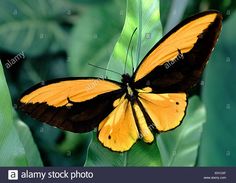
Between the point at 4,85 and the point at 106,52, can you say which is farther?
the point at 106,52

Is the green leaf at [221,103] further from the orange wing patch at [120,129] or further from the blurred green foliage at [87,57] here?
the orange wing patch at [120,129]

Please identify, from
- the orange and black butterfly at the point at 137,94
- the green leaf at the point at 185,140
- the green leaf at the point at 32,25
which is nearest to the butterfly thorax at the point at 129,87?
the orange and black butterfly at the point at 137,94

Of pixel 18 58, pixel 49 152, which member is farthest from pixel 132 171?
pixel 18 58

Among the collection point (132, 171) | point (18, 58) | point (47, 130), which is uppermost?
point (18, 58)

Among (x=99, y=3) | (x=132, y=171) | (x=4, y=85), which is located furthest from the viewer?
(x=99, y=3)

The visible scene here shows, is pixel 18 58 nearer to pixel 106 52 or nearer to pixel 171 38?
pixel 106 52

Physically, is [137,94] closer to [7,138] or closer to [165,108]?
[165,108]

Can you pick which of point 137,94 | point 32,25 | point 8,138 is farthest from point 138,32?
point 32,25
